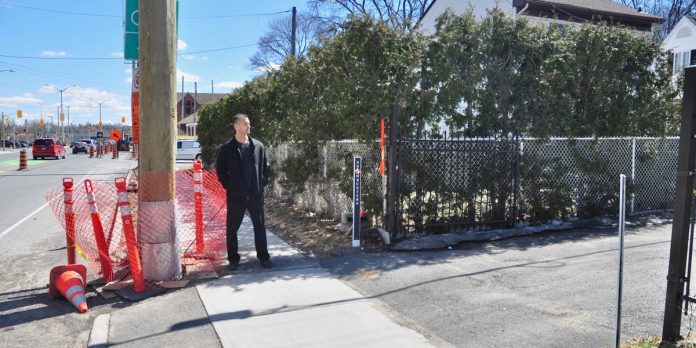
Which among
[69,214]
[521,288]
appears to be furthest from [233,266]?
[521,288]

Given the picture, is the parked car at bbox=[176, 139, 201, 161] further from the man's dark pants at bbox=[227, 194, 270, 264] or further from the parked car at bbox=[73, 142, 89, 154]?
the man's dark pants at bbox=[227, 194, 270, 264]

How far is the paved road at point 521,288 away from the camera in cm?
438

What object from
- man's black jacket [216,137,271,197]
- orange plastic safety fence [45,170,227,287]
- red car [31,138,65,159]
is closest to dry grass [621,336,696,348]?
man's black jacket [216,137,271,197]

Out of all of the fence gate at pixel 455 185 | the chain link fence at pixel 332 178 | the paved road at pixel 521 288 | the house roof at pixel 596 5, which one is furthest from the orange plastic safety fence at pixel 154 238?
the house roof at pixel 596 5

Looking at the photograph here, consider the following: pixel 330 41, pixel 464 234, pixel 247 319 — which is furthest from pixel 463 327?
pixel 330 41

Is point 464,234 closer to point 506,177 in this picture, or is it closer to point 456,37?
point 506,177

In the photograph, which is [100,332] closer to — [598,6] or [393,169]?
[393,169]

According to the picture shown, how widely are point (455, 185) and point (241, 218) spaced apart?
11.9 feet

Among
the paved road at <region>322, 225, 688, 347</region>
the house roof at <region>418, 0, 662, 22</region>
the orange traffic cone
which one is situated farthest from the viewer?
the house roof at <region>418, 0, 662, 22</region>

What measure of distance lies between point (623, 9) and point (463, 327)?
28343 mm

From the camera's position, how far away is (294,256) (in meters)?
7.13

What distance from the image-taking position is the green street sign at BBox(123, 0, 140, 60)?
7.82 meters

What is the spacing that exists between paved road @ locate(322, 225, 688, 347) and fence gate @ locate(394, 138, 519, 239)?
76 cm

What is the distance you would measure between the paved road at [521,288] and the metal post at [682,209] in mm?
480
